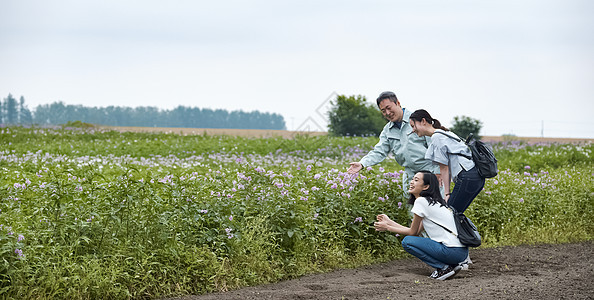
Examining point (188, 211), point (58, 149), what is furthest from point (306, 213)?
point (58, 149)

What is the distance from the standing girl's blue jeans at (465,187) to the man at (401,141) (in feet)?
1.45

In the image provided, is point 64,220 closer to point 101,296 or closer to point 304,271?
point 101,296

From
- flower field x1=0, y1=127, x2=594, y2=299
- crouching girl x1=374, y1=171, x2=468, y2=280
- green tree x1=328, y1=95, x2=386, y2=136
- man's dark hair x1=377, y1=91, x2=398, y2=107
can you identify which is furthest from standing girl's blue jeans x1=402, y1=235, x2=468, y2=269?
green tree x1=328, y1=95, x2=386, y2=136

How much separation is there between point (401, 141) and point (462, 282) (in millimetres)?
1615

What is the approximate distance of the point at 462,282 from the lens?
17.7 feet

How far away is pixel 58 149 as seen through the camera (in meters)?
16.5

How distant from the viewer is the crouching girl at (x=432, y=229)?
17.4 ft

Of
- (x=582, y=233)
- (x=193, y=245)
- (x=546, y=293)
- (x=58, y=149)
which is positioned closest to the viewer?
(x=546, y=293)

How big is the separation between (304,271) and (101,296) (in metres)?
1.98

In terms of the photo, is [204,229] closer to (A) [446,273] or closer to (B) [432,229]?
(B) [432,229]

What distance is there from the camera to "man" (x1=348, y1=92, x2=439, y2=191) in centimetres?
600

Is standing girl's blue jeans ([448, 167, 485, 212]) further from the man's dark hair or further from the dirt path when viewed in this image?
the man's dark hair

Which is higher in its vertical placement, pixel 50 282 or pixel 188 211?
pixel 188 211

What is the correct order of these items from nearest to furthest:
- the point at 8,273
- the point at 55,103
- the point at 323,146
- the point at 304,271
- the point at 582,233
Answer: the point at 8,273
the point at 304,271
the point at 582,233
the point at 323,146
the point at 55,103
